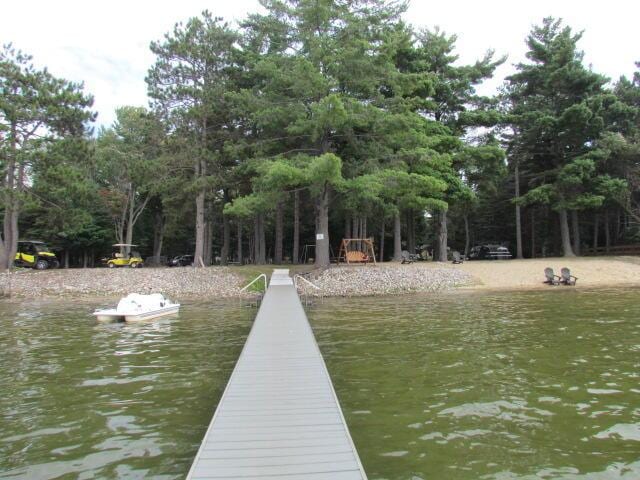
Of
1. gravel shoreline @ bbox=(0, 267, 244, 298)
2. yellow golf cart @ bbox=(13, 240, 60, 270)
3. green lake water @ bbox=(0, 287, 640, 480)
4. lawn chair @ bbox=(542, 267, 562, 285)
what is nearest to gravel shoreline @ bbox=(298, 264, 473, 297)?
lawn chair @ bbox=(542, 267, 562, 285)

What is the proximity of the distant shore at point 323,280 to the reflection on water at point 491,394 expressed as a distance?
9460 mm

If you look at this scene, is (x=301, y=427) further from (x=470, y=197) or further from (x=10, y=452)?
(x=470, y=197)

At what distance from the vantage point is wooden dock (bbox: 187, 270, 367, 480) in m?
4.33

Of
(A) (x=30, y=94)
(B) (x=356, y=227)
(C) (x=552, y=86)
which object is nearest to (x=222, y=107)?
(A) (x=30, y=94)

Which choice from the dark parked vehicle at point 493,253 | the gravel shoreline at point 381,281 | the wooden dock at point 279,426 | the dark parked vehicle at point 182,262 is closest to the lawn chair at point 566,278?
the gravel shoreline at point 381,281

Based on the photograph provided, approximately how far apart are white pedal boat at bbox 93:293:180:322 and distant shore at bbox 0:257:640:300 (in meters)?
6.22

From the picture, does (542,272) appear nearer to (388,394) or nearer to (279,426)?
(388,394)

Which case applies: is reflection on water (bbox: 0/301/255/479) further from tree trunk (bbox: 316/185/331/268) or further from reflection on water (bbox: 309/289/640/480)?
tree trunk (bbox: 316/185/331/268)

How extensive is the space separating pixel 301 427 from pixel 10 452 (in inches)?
130

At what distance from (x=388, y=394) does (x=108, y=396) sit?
4329 mm

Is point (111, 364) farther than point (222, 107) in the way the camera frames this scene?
No

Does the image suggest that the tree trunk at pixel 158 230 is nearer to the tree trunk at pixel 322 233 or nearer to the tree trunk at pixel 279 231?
the tree trunk at pixel 279 231

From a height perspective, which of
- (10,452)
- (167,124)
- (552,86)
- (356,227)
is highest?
(552,86)

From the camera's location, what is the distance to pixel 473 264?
3097cm
